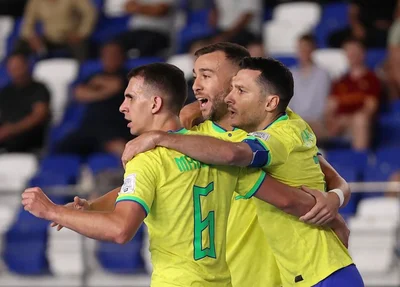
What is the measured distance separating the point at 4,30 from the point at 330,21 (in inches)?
169

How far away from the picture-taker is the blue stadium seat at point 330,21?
1120cm

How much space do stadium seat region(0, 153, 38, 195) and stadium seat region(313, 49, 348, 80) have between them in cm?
315

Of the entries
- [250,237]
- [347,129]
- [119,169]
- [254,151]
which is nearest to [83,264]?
[119,169]

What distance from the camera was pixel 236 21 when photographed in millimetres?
11133

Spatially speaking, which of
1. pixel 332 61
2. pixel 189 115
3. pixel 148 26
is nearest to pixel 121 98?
pixel 148 26

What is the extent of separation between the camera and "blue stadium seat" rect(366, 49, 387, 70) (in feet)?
34.3

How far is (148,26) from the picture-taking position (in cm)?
1177

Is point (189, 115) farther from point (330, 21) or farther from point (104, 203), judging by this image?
point (330, 21)

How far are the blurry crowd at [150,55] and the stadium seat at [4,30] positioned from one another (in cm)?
31

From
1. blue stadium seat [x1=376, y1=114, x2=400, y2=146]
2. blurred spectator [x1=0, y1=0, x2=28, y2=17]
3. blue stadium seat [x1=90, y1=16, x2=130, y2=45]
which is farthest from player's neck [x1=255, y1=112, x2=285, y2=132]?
blurred spectator [x1=0, y1=0, x2=28, y2=17]

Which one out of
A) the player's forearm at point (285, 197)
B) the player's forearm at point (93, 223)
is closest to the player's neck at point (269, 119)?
the player's forearm at point (285, 197)

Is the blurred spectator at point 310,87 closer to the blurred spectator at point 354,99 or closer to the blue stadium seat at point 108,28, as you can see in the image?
the blurred spectator at point 354,99

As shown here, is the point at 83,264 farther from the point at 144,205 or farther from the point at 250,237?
the point at 144,205

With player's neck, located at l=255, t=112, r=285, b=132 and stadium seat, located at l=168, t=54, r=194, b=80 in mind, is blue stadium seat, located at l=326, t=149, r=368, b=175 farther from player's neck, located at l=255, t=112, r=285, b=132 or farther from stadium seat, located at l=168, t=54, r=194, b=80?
player's neck, located at l=255, t=112, r=285, b=132
